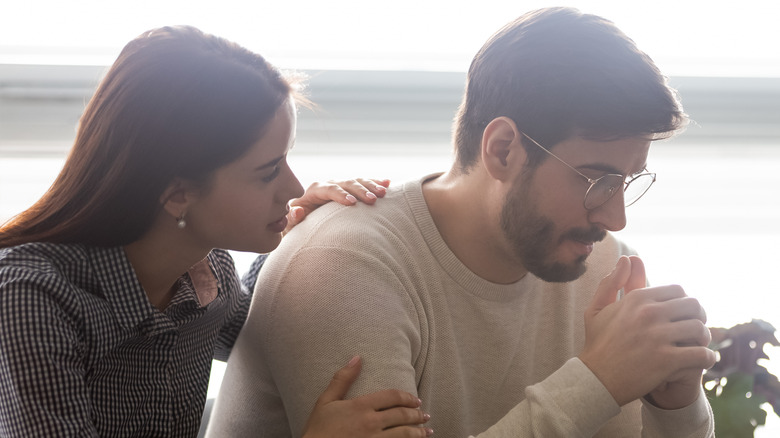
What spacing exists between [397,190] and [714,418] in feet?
2.25

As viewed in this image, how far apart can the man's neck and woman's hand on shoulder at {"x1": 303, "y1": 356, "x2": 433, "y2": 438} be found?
0.98 feet

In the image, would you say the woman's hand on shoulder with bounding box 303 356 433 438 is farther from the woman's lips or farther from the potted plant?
the potted plant

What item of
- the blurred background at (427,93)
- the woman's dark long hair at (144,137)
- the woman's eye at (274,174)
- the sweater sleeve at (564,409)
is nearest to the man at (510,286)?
the sweater sleeve at (564,409)

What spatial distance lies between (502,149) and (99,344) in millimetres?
664

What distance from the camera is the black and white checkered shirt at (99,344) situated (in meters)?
1.03

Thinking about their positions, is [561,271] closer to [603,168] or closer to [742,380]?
[603,168]

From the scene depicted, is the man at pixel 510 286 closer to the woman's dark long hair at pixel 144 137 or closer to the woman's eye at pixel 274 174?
the woman's eye at pixel 274 174

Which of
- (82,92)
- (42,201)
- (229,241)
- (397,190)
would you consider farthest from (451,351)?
(82,92)

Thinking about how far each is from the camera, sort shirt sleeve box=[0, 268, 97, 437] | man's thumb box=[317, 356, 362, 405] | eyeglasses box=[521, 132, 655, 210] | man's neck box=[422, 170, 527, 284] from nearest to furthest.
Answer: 1. shirt sleeve box=[0, 268, 97, 437]
2. man's thumb box=[317, 356, 362, 405]
3. eyeglasses box=[521, 132, 655, 210]
4. man's neck box=[422, 170, 527, 284]

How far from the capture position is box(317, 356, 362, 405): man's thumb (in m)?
1.13

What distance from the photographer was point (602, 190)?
49.1 inches

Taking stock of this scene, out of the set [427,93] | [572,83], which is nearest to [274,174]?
[572,83]

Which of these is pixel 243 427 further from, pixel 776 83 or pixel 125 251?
pixel 776 83

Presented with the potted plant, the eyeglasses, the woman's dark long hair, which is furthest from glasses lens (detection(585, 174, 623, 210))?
the woman's dark long hair
